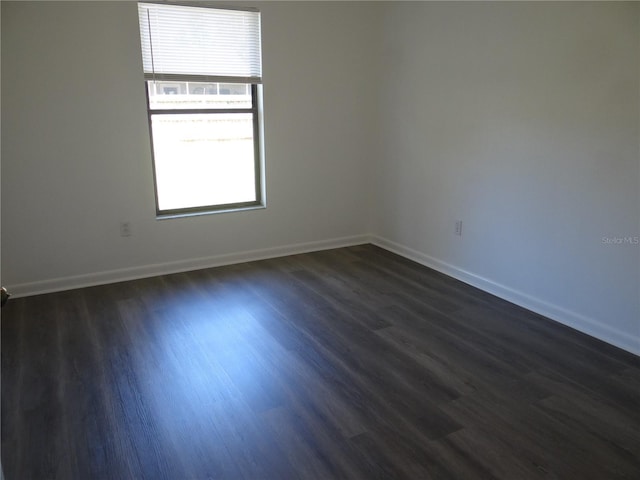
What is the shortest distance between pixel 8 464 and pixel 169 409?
643 millimetres

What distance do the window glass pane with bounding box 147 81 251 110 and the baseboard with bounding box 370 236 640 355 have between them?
6.62 ft

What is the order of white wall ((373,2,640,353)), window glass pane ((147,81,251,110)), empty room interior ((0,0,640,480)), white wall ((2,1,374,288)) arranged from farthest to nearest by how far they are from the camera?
window glass pane ((147,81,251,110)) → white wall ((2,1,374,288)) → white wall ((373,2,640,353)) → empty room interior ((0,0,640,480))

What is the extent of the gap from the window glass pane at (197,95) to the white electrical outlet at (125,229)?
0.94 meters

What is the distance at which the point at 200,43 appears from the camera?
377 cm

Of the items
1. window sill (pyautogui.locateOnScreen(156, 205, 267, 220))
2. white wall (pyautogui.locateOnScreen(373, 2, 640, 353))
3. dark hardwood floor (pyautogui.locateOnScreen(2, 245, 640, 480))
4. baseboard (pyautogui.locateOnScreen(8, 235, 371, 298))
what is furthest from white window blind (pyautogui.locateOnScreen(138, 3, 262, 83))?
dark hardwood floor (pyautogui.locateOnScreen(2, 245, 640, 480))

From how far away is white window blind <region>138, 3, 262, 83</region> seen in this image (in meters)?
3.62

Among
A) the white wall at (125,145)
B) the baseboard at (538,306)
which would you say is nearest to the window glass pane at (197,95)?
the white wall at (125,145)

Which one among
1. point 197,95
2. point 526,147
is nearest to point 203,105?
point 197,95

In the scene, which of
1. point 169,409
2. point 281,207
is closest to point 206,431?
point 169,409

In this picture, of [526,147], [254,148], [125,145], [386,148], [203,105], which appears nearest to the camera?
[526,147]

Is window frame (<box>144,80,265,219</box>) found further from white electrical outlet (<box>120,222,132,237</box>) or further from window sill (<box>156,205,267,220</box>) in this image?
white electrical outlet (<box>120,222,132,237</box>)

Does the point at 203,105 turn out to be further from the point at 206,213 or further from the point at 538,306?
the point at 538,306

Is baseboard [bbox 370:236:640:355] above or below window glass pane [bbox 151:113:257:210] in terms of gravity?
below

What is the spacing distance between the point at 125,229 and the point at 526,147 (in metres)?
3.06
